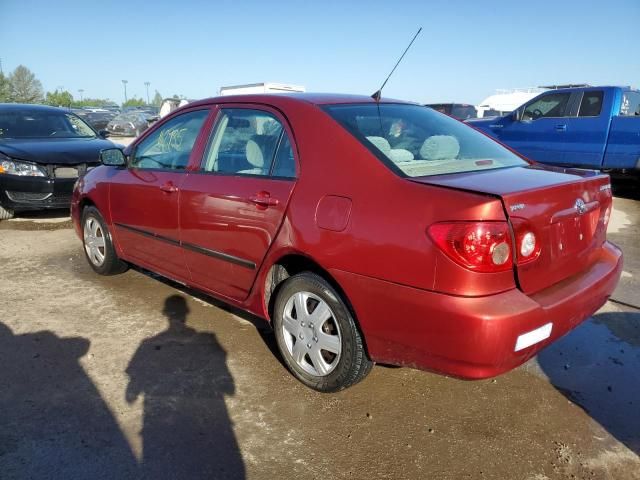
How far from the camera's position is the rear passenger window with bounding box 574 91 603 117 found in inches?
363

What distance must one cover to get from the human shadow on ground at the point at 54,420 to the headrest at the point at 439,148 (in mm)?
2134

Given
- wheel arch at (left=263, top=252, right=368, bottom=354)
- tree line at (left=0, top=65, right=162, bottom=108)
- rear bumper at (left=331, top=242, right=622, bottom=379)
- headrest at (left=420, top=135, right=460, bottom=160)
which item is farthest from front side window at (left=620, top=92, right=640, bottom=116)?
tree line at (left=0, top=65, right=162, bottom=108)

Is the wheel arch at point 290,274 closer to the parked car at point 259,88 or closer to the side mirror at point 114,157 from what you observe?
the side mirror at point 114,157

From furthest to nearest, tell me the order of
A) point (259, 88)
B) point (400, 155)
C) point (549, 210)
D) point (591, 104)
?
1. point (259, 88)
2. point (591, 104)
3. point (400, 155)
4. point (549, 210)

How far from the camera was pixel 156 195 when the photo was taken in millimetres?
3619

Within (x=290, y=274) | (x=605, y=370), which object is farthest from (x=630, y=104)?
(x=290, y=274)

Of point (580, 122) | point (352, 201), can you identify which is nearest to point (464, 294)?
point (352, 201)

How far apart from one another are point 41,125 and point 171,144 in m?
4.91

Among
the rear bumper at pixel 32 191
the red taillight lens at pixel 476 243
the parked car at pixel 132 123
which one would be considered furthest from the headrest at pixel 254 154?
the parked car at pixel 132 123

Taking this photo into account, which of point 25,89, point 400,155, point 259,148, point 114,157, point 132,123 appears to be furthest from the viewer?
point 25,89

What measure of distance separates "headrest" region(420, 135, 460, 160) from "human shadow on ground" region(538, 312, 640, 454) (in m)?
1.46

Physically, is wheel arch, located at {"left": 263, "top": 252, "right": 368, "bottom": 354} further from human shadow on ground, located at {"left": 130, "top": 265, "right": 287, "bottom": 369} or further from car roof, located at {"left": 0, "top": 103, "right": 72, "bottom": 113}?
car roof, located at {"left": 0, "top": 103, "right": 72, "bottom": 113}

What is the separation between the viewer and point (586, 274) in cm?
260

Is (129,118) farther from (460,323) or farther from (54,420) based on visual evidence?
(460,323)
